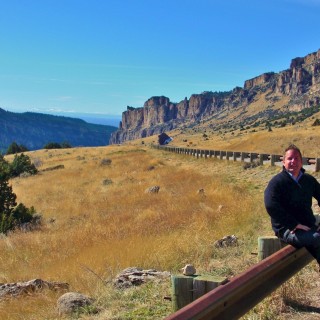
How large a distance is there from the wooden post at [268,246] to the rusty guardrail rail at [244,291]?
0.69 ft

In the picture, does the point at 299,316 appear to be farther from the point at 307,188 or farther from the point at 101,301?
the point at 101,301

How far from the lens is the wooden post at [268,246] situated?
15.2 feet

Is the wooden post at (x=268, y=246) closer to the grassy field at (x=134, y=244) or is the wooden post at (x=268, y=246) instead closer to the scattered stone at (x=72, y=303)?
the grassy field at (x=134, y=244)

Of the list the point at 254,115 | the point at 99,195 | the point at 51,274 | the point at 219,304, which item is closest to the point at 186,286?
the point at 219,304

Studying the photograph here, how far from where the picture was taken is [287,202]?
464 centimetres

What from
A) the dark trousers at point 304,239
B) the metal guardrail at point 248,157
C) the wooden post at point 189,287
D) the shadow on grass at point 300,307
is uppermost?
the metal guardrail at point 248,157

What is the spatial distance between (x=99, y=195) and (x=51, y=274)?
1274 centimetres

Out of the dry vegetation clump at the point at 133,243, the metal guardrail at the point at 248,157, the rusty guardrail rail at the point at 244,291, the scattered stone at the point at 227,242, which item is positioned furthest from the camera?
the metal guardrail at the point at 248,157

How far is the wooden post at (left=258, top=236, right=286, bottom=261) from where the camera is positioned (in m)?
4.64

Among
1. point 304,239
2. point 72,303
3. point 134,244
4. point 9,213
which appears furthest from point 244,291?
point 9,213

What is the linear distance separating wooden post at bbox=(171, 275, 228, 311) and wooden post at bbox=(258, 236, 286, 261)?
1294 millimetres

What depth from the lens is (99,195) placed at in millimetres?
20250

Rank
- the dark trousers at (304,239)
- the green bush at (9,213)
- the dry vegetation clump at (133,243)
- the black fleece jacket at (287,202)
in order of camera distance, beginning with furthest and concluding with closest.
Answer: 1. the green bush at (9,213)
2. the dry vegetation clump at (133,243)
3. the black fleece jacket at (287,202)
4. the dark trousers at (304,239)

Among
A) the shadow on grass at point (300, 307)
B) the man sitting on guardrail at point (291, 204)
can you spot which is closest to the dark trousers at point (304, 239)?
the man sitting on guardrail at point (291, 204)
